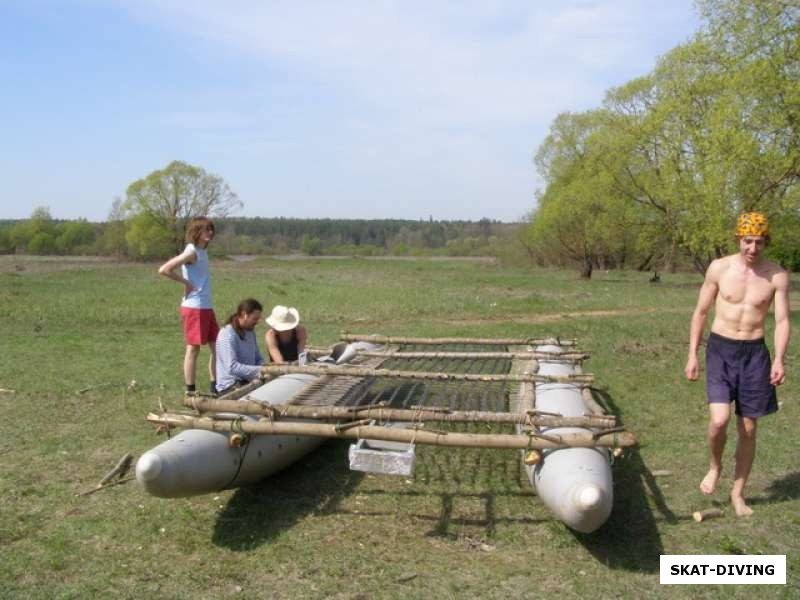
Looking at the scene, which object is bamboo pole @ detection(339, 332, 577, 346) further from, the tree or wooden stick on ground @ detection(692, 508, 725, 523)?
the tree

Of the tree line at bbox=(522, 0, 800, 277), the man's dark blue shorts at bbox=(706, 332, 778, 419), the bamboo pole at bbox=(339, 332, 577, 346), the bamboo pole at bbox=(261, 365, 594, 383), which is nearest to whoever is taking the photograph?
the man's dark blue shorts at bbox=(706, 332, 778, 419)

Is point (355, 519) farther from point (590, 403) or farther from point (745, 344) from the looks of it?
point (745, 344)

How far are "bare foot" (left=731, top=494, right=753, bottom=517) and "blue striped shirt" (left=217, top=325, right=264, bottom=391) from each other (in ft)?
12.8

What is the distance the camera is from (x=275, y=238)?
10756 centimetres

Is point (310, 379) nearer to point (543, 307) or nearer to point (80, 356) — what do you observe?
point (80, 356)

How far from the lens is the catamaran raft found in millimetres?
4191

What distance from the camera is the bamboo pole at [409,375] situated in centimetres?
629

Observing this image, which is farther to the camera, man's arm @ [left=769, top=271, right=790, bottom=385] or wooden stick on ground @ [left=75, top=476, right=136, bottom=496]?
wooden stick on ground @ [left=75, top=476, right=136, bottom=496]

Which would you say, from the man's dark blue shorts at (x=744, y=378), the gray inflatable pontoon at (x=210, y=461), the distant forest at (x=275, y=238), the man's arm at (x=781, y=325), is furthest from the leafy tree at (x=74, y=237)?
the man's arm at (x=781, y=325)

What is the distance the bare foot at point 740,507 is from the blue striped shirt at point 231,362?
3914mm

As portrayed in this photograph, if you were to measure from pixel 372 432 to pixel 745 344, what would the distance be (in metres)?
2.51

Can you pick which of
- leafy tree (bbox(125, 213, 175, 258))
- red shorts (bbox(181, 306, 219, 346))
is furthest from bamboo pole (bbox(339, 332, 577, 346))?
leafy tree (bbox(125, 213, 175, 258))

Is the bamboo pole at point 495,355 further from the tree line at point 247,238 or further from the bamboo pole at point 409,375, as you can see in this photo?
the tree line at point 247,238

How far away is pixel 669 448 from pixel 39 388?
676cm
